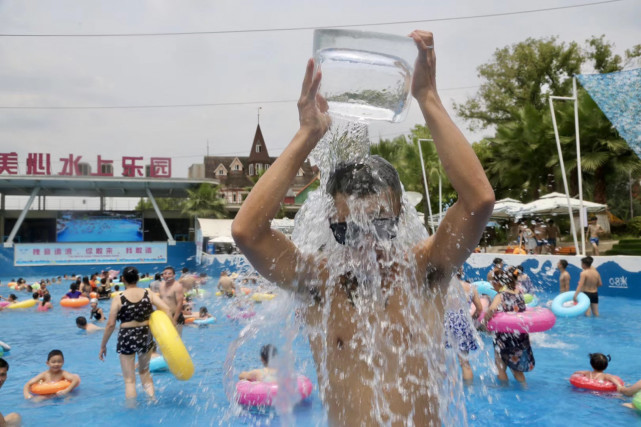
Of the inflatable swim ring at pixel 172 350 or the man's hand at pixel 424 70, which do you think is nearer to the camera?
the man's hand at pixel 424 70

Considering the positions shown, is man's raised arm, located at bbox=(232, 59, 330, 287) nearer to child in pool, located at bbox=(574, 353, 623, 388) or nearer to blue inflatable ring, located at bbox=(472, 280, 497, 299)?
child in pool, located at bbox=(574, 353, 623, 388)

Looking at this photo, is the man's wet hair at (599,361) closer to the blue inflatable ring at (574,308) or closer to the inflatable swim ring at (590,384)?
the inflatable swim ring at (590,384)

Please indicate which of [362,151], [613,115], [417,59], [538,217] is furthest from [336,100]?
[538,217]

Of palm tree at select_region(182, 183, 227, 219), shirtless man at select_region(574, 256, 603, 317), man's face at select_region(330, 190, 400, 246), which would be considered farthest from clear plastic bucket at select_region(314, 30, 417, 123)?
palm tree at select_region(182, 183, 227, 219)

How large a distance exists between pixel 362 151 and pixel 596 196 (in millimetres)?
26416

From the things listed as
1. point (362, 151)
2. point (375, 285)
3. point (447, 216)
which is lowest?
point (375, 285)

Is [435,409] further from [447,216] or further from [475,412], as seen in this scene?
[475,412]

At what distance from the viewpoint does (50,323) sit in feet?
48.4

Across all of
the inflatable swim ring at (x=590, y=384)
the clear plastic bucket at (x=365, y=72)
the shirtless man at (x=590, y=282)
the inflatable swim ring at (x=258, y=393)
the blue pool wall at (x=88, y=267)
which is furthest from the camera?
the blue pool wall at (x=88, y=267)

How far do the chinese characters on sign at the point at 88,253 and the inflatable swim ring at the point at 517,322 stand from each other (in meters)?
27.6

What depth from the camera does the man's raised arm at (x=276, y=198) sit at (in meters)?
1.79

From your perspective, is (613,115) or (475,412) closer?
(475,412)

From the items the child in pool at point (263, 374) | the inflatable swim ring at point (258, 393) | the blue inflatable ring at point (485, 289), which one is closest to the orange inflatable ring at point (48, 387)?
the child in pool at point (263, 374)

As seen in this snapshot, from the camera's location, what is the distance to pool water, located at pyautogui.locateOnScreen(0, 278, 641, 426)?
6316mm
